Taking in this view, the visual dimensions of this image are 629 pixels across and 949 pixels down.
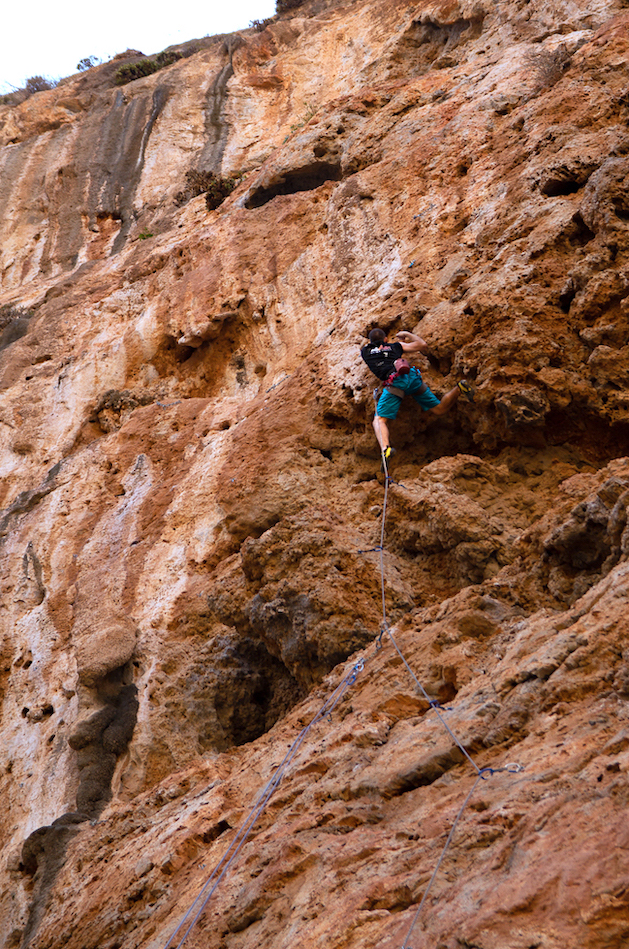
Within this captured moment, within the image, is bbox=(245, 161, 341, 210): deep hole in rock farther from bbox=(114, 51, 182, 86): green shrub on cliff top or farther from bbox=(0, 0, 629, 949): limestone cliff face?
bbox=(114, 51, 182, 86): green shrub on cliff top

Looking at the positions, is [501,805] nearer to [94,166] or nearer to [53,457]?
[53,457]

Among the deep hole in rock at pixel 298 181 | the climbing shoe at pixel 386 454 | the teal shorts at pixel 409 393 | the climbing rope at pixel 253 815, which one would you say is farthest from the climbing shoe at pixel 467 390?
the deep hole in rock at pixel 298 181

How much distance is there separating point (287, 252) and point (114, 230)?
739 centimetres

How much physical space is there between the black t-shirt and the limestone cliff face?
43 centimetres

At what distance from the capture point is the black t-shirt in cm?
749

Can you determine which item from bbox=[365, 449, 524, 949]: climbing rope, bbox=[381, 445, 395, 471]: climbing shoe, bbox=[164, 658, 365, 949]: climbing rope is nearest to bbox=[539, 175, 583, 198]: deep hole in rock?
bbox=[381, 445, 395, 471]: climbing shoe

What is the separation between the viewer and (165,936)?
13.9 ft

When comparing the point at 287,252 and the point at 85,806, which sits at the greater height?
the point at 287,252

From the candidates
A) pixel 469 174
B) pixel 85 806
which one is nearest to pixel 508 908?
pixel 85 806

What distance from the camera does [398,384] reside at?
23.8 feet

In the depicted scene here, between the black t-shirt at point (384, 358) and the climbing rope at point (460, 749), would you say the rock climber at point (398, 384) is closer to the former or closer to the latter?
the black t-shirt at point (384, 358)

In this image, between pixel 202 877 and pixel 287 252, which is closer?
pixel 202 877

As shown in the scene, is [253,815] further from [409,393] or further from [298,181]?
[298,181]

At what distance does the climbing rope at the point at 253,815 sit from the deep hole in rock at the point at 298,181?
8.88m
